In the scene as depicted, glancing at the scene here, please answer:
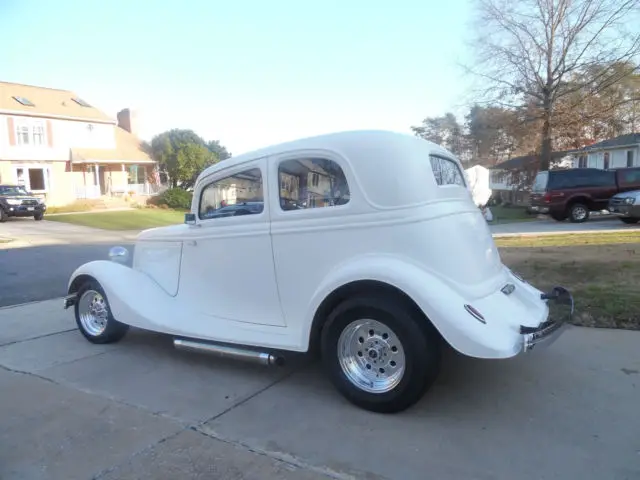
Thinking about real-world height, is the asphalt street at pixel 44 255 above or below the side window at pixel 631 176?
below

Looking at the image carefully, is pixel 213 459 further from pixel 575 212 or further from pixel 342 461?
pixel 575 212

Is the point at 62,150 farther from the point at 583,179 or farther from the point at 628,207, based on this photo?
the point at 628,207

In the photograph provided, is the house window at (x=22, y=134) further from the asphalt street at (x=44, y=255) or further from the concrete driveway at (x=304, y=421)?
the concrete driveway at (x=304, y=421)

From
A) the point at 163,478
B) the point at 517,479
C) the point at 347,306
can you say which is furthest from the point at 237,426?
the point at 517,479

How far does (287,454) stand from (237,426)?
54cm

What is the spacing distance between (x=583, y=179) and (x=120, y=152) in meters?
31.6

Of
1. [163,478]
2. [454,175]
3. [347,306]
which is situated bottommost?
[163,478]

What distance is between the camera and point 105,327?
5.39 m

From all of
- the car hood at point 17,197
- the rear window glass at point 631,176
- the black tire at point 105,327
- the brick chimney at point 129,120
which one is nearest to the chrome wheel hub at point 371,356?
the black tire at point 105,327

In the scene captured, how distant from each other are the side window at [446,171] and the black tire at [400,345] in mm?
1216

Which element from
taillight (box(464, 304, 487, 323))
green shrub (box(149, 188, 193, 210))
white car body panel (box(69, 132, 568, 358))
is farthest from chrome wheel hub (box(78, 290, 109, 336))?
green shrub (box(149, 188, 193, 210))

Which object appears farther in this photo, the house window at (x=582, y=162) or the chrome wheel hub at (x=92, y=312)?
the house window at (x=582, y=162)

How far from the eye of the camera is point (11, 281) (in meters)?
9.38

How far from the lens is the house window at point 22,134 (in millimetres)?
31250
